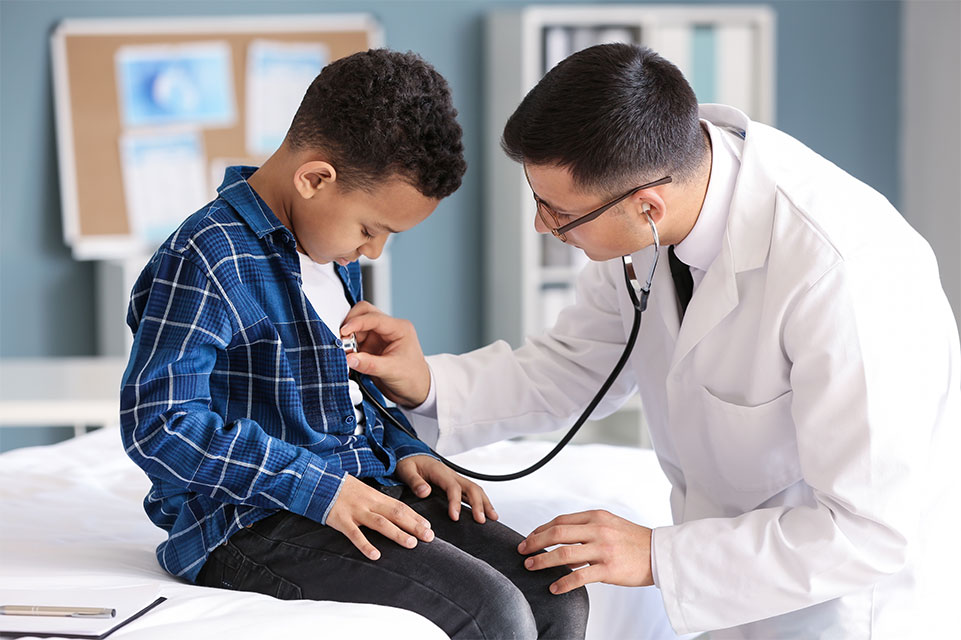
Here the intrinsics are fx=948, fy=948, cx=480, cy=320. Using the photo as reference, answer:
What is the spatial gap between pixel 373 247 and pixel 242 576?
0.43 metres

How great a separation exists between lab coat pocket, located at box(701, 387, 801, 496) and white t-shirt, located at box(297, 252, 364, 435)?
18.1 inches

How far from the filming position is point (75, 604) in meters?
0.98

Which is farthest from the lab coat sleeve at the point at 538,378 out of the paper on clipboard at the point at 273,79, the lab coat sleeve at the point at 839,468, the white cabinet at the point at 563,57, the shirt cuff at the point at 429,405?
the paper on clipboard at the point at 273,79

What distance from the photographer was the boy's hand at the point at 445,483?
123cm

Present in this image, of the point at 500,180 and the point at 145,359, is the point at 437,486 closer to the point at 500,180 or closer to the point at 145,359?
the point at 145,359

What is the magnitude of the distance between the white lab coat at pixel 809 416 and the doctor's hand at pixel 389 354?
36 centimetres

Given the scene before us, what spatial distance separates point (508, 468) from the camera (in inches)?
66.5

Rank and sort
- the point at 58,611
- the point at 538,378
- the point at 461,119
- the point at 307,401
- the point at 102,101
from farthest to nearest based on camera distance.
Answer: the point at 461,119
the point at 102,101
the point at 538,378
the point at 307,401
the point at 58,611

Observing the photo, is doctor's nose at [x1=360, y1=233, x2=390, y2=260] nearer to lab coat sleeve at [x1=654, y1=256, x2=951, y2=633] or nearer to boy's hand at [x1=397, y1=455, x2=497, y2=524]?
boy's hand at [x1=397, y1=455, x2=497, y2=524]

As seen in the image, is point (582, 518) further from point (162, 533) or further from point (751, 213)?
point (162, 533)

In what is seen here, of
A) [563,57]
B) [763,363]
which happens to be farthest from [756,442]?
[563,57]

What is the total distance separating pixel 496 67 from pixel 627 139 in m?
2.48

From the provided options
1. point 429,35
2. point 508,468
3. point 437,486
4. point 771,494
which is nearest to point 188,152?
point 429,35

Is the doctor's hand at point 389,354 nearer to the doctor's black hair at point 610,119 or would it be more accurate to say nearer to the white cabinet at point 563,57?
the doctor's black hair at point 610,119
